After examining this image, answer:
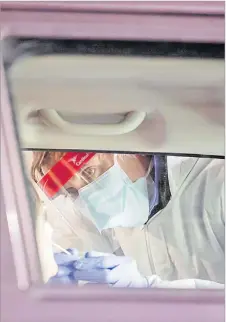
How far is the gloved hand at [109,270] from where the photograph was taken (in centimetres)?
87

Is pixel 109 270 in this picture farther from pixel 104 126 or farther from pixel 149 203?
pixel 104 126

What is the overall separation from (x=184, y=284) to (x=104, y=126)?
0.31 meters

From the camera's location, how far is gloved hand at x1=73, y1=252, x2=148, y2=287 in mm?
865

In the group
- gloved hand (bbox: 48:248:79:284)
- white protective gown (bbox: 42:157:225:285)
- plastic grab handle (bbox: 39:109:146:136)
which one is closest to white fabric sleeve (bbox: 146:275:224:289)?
white protective gown (bbox: 42:157:225:285)

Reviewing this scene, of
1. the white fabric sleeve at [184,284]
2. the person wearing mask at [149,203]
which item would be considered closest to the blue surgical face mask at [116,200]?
the person wearing mask at [149,203]

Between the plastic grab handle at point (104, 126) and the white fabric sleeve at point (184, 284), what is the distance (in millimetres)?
268

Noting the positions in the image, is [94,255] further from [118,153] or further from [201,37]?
[201,37]

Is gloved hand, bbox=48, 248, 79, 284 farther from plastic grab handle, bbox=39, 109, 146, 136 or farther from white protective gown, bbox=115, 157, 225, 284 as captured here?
plastic grab handle, bbox=39, 109, 146, 136

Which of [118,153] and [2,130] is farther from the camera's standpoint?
[118,153]

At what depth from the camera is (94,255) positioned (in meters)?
0.91

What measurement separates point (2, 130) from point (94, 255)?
0.94 feet

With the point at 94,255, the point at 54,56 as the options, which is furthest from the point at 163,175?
the point at 54,56

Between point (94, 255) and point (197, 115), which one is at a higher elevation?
point (197, 115)

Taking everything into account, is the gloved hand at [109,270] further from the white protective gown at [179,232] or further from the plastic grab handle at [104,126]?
the plastic grab handle at [104,126]
